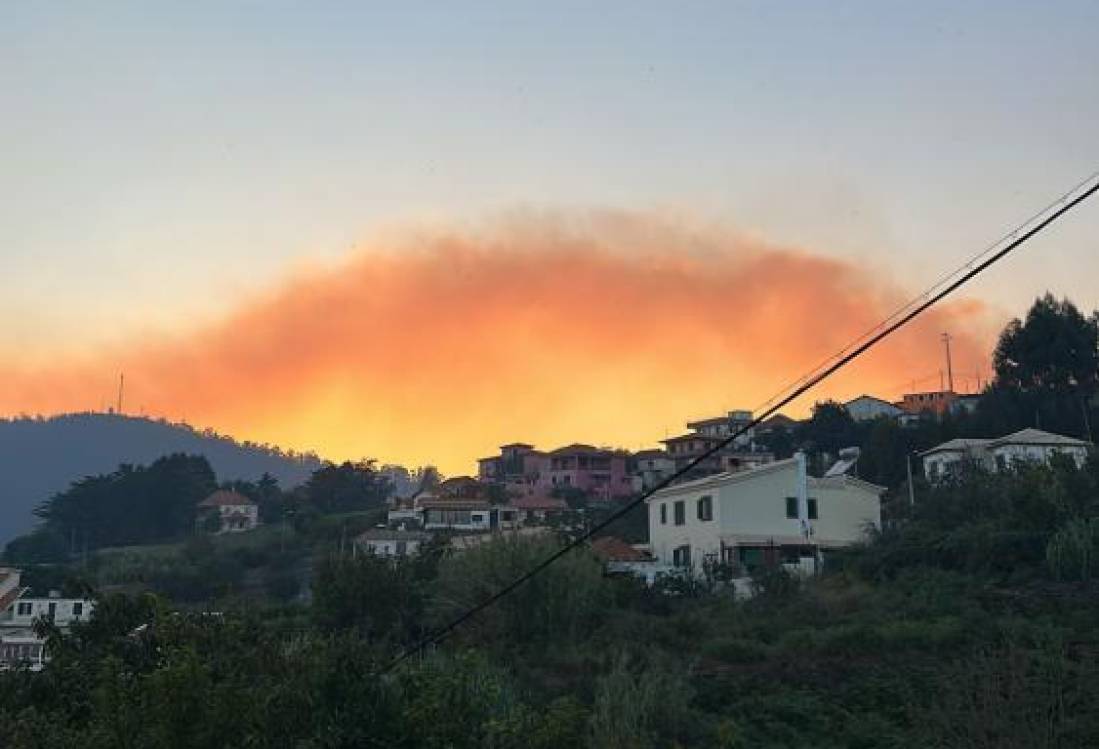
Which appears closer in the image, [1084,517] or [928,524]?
[1084,517]

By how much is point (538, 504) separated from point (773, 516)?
132 feet

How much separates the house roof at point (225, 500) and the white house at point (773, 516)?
68982mm

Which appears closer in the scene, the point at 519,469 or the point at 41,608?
the point at 41,608

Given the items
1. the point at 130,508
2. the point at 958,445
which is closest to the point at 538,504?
the point at 958,445

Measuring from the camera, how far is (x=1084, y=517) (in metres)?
39.3

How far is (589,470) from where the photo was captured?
348ft

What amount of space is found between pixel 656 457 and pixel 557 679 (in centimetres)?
7699

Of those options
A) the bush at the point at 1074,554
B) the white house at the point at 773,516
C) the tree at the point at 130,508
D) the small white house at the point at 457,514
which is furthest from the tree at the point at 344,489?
the bush at the point at 1074,554

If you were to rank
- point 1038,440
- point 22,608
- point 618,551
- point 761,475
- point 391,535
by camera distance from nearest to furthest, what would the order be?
point 761,475
point 618,551
point 1038,440
point 22,608
point 391,535

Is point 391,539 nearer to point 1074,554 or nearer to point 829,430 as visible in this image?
point 829,430

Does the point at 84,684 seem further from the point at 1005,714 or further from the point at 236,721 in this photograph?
the point at 1005,714

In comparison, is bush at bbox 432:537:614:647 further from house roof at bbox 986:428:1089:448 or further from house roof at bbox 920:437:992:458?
house roof at bbox 920:437:992:458

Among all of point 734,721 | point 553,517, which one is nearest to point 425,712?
point 734,721

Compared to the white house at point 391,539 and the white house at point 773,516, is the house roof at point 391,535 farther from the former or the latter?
the white house at point 773,516
